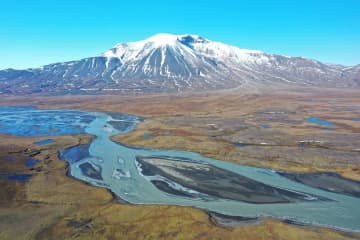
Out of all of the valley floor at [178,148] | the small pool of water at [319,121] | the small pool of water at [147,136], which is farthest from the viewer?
the small pool of water at [319,121]

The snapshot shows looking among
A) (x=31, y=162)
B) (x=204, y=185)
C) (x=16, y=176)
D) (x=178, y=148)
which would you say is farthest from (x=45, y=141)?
(x=204, y=185)

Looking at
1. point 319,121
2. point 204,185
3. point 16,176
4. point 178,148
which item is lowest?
point 16,176

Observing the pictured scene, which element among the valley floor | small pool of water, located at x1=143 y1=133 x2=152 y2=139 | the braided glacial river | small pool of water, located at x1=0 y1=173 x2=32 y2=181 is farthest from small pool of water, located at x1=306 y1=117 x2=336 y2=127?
small pool of water, located at x1=0 y1=173 x2=32 y2=181

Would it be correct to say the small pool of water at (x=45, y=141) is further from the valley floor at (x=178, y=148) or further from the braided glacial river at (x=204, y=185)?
the braided glacial river at (x=204, y=185)

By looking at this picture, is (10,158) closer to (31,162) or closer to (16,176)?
(31,162)

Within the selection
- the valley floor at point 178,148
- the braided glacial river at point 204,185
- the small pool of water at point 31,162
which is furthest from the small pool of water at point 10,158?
the braided glacial river at point 204,185

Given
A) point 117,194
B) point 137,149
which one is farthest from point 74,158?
point 117,194

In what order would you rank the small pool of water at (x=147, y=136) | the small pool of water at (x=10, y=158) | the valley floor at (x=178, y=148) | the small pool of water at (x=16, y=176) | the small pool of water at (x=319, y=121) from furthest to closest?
the small pool of water at (x=319, y=121), the small pool of water at (x=147, y=136), the small pool of water at (x=10, y=158), the small pool of water at (x=16, y=176), the valley floor at (x=178, y=148)

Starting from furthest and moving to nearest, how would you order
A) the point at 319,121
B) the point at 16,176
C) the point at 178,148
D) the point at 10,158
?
1. the point at 319,121
2. the point at 178,148
3. the point at 10,158
4. the point at 16,176

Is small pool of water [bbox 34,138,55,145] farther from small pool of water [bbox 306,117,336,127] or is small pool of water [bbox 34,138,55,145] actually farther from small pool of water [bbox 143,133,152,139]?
small pool of water [bbox 306,117,336,127]
